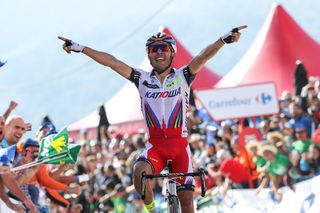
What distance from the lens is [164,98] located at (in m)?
10.4

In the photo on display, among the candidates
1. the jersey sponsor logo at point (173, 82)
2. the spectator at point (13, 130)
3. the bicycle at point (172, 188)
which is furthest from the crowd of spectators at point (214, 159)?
the bicycle at point (172, 188)

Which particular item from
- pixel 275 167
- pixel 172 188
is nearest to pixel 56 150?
pixel 172 188

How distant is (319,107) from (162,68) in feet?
20.5

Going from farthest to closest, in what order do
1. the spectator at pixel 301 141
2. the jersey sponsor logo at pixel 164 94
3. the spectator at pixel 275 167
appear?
the spectator at pixel 275 167, the spectator at pixel 301 141, the jersey sponsor logo at pixel 164 94

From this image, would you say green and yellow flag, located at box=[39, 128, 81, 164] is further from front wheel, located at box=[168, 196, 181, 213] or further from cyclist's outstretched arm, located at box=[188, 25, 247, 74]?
front wheel, located at box=[168, 196, 181, 213]

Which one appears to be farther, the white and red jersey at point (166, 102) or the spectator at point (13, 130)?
the spectator at point (13, 130)

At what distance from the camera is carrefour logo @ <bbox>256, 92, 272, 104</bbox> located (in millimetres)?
17562

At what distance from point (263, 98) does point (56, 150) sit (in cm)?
629

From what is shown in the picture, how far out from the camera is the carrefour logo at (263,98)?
1756cm

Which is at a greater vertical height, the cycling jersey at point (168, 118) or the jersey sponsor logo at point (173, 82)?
the jersey sponsor logo at point (173, 82)

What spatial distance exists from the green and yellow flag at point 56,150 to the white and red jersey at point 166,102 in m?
2.23

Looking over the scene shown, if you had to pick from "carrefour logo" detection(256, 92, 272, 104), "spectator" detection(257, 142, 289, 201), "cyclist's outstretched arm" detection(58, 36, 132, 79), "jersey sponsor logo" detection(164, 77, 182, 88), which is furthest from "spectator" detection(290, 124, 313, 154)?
"cyclist's outstretched arm" detection(58, 36, 132, 79)

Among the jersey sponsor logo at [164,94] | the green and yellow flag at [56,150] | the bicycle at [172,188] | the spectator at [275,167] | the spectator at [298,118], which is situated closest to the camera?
the bicycle at [172,188]

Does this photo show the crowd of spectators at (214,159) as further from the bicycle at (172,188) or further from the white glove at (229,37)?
the white glove at (229,37)
